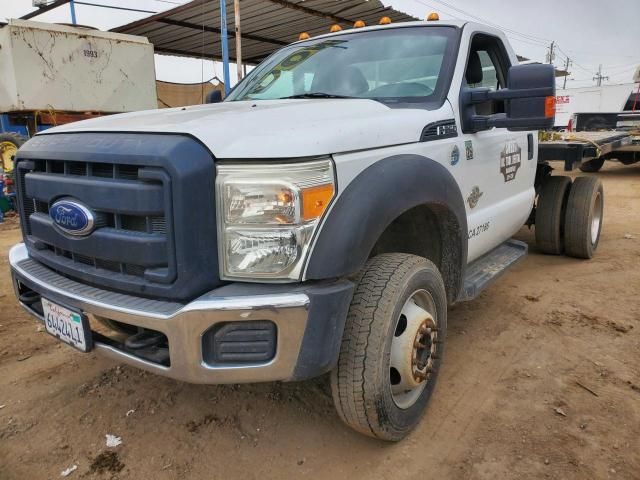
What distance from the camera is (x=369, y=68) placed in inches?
119

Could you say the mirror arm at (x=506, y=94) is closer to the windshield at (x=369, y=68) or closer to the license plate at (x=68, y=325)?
the windshield at (x=369, y=68)

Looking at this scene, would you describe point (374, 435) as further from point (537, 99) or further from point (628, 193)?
point (628, 193)

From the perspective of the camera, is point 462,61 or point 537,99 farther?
point 462,61

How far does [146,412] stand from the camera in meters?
2.60

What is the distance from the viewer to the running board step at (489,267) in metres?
2.95

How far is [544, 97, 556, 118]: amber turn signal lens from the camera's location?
7.99 feet

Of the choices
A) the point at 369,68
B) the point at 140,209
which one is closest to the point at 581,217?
the point at 369,68

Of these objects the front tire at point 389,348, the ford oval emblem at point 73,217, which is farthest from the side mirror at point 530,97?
the ford oval emblem at point 73,217

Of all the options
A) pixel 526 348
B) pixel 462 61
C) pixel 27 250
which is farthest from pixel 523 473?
pixel 27 250

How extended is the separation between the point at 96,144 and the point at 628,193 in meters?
9.93

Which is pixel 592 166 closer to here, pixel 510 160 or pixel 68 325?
pixel 510 160

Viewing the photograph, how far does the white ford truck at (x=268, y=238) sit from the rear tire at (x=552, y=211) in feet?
8.03

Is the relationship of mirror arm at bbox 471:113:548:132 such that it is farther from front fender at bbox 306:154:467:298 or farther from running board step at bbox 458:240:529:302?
running board step at bbox 458:240:529:302

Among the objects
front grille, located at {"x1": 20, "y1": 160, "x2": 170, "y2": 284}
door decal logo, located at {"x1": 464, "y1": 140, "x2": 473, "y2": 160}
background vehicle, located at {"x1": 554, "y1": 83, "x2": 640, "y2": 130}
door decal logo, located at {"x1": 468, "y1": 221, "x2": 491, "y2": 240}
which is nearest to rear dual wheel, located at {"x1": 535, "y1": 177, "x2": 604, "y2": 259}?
door decal logo, located at {"x1": 468, "y1": 221, "x2": 491, "y2": 240}
